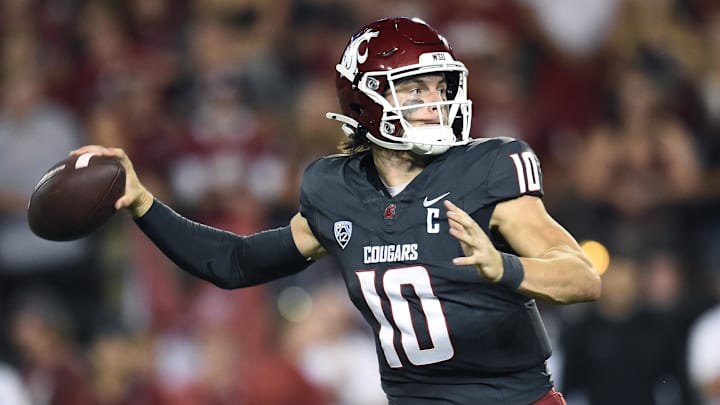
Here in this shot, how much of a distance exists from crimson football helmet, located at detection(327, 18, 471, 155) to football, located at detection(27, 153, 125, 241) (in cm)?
73

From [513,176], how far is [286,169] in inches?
138

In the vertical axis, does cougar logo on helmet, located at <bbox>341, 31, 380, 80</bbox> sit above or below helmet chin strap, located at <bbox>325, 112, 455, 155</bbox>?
above

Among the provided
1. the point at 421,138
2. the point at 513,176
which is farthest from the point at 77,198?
the point at 513,176

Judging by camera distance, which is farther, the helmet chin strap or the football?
the football

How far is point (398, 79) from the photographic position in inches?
130

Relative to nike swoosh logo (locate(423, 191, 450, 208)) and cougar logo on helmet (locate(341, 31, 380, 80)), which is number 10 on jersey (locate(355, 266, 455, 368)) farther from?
cougar logo on helmet (locate(341, 31, 380, 80))

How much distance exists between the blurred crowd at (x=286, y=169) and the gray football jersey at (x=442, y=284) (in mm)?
2369

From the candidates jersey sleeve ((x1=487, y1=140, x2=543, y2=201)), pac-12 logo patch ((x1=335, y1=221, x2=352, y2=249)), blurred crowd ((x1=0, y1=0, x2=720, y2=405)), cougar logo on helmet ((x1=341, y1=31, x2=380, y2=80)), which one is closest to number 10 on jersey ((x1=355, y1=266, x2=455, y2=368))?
pac-12 logo patch ((x1=335, y1=221, x2=352, y2=249))

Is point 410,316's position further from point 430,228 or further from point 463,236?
point 463,236

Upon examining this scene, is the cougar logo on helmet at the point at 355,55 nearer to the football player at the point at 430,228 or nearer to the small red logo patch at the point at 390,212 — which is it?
the football player at the point at 430,228

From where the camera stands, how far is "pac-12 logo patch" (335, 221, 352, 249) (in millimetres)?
3307

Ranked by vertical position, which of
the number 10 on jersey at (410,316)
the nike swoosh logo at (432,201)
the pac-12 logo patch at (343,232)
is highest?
the nike swoosh logo at (432,201)

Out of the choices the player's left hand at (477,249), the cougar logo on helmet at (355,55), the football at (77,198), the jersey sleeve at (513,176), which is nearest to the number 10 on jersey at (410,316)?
the jersey sleeve at (513,176)

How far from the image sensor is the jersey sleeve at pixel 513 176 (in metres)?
3.08
